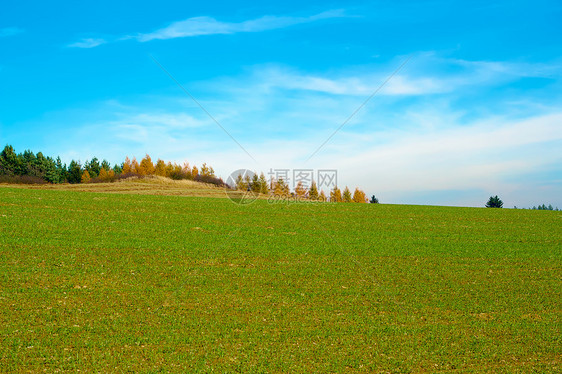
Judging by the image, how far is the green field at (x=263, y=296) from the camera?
9375mm

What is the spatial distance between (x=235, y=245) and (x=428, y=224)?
605 inches

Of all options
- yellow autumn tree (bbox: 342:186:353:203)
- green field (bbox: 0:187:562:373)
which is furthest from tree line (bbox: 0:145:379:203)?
green field (bbox: 0:187:562:373)

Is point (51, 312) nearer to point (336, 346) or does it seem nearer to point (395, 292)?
point (336, 346)

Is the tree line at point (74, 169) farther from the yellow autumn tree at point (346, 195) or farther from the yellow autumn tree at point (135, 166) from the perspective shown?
the yellow autumn tree at point (346, 195)

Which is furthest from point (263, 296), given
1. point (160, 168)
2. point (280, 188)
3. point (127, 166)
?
point (127, 166)

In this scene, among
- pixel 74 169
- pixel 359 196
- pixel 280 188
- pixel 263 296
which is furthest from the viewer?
pixel 359 196

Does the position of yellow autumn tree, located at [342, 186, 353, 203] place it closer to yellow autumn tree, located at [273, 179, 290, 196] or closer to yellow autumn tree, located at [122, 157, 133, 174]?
yellow autumn tree, located at [122, 157, 133, 174]

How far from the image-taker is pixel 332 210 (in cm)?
3266

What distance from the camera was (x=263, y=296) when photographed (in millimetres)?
13039

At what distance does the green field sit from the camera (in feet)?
30.8

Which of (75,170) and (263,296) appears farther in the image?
(75,170)

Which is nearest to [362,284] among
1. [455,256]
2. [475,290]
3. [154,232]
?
[475,290]

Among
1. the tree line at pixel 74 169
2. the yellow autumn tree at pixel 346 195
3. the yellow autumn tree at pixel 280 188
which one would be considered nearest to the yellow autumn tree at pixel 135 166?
the tree line at pixel 74 169

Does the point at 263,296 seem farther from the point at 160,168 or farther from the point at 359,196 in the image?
the point at 359,196
